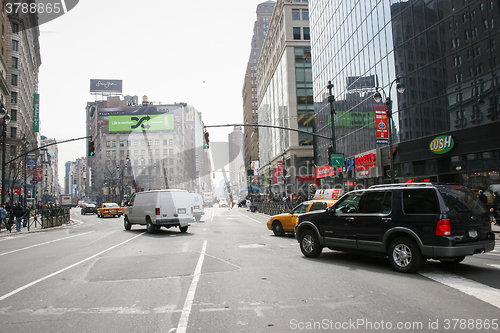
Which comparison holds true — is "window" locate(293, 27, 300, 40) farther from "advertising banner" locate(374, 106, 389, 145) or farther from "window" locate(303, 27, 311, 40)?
"advertising banner" locate(374, 106, 389, 145)

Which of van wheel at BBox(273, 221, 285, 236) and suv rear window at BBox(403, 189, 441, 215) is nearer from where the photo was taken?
suv rear window at BBox(403, 189, 441, 215)

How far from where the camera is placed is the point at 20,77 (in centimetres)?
6781

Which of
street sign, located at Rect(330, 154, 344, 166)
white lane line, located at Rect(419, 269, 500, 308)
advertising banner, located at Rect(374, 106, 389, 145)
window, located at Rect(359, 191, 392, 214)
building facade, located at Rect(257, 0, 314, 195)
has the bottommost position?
white lane line, located at Rect(419, 269, 500, 308)

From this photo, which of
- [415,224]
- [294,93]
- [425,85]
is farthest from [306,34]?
[415,224]

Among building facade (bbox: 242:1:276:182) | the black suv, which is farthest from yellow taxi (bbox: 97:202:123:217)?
building facade (bbox: 242:1:276:182)

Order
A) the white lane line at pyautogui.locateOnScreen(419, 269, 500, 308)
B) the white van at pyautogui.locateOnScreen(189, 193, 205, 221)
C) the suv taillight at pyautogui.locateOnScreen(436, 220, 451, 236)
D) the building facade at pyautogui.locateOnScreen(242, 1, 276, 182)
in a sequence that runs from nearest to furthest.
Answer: the white lane line at pyautogui.locateOnScreen(419, 269, 500, 308), the suv taillight at pyautogui.locateOnScreen(436, 220, 451, 236), the white van at pyautogui.locateOnScreen(189, 193, 205, 221), the building facade at pyautogui.locateOnScreen(242, 1, 276, 182)

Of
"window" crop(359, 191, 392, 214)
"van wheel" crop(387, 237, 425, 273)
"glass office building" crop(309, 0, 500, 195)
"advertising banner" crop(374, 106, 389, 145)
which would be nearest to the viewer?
"van wheel" crop(387, 237, 425, 273)

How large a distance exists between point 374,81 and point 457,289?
27.8 meters

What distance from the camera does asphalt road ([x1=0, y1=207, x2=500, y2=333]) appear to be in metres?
5.07

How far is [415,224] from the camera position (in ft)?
26.3

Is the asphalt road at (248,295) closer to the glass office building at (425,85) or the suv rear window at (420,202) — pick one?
the suv rear window at (420,202)

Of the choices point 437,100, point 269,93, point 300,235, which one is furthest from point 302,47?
point 300,235

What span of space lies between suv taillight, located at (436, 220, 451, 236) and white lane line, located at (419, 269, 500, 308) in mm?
867

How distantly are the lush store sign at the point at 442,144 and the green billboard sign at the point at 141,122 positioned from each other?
104612 mm
